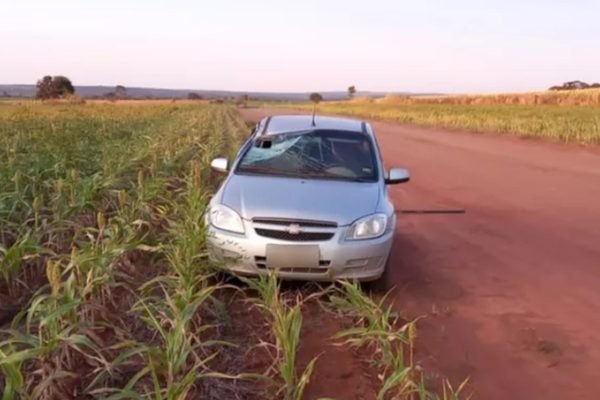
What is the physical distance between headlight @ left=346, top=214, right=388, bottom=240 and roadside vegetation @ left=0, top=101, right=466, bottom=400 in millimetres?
500

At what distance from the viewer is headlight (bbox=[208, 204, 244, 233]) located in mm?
5742

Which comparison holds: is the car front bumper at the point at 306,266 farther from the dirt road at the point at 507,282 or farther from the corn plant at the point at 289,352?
the corn plant at the point at 289,352

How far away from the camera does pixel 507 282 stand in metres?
6.71

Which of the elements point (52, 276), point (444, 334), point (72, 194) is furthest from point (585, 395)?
point (72, 194)

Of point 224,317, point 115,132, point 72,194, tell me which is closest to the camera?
point 224,317

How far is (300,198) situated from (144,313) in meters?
1.69

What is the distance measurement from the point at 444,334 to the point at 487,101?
7026 cm

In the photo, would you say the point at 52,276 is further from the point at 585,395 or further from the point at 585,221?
the point at 585,221

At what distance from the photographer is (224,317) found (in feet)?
17.2

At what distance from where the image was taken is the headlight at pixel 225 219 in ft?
18.8

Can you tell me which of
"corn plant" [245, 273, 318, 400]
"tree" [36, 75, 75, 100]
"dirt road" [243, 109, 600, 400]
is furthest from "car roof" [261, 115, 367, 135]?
"tree" [36, 75, 75, 100]

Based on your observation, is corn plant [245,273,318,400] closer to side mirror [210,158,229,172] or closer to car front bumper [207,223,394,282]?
car front bumper [207,223,394,282]

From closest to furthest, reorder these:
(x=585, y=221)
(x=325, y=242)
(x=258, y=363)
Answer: (x=258, y=363)
(x=325, y=242)
(x=585, y=221)

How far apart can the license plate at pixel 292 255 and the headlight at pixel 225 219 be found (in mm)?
322
